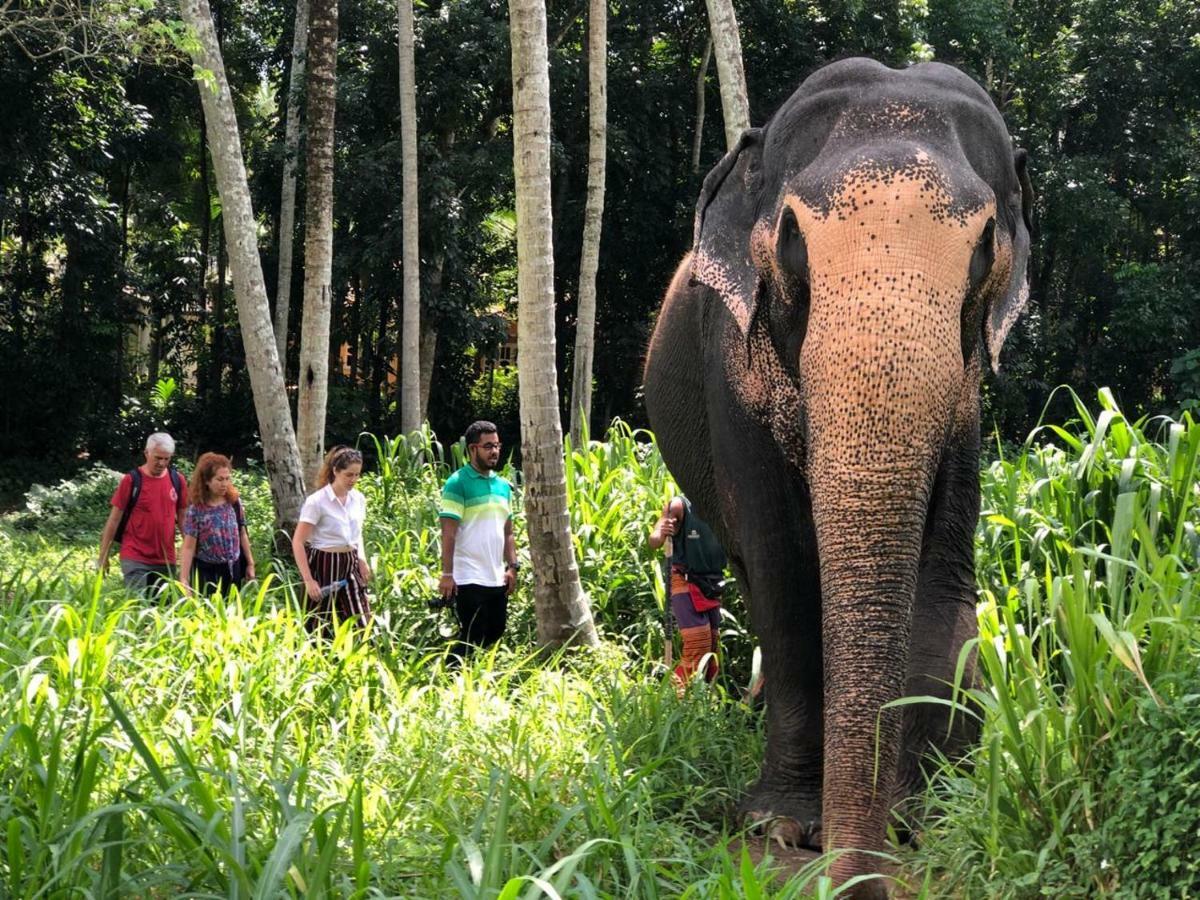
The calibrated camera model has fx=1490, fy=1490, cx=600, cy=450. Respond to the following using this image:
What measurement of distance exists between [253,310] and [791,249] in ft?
21.4

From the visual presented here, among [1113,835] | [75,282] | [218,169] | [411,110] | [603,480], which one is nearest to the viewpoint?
[1113,835]

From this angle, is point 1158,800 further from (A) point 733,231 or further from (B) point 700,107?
(B) point 700,107

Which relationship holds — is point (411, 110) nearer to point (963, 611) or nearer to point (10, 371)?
point (10, 371)

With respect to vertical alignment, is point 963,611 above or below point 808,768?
above

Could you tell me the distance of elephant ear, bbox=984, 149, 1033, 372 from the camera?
406 cm

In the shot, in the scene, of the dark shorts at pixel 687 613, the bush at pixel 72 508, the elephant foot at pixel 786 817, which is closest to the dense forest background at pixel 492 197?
the bush at pixel 72 508

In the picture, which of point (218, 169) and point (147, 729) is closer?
point (147, 729)

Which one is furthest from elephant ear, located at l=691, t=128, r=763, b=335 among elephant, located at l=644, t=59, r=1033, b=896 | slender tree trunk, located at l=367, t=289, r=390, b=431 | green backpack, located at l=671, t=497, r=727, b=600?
slender tree trunk, located at l=367, t=289, r=390, b=431

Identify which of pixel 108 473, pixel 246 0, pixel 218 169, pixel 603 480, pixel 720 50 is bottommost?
pixel 108 473

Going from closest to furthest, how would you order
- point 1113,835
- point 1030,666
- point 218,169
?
1. point 1113,835
2. point 1030,666
3. point 218,169

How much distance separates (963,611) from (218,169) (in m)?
6.81

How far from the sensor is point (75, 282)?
2145 cm

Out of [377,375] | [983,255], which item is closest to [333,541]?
[983,255]

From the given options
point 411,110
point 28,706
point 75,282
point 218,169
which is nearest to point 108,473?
point 75,282
